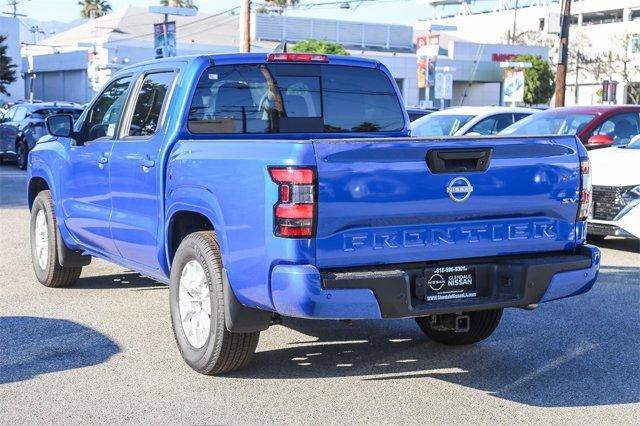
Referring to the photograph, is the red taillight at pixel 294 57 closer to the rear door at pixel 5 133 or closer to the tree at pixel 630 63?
the rear door at pixel 5 133

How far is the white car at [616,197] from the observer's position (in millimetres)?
10766

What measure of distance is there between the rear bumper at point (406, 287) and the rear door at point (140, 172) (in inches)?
68.3

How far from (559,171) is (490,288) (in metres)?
0.80

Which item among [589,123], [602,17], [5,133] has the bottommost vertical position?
[5,133]

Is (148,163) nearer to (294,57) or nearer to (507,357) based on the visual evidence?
(294,57)

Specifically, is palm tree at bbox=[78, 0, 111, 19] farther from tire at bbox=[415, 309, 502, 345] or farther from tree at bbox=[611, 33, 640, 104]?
tire at bbox=[415, 309, 502, 345]

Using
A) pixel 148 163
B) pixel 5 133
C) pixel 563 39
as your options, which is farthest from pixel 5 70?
pixel 148 163

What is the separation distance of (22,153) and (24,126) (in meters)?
0.84

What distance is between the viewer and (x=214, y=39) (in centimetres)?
6181

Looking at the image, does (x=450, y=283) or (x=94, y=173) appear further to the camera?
(x=94, y=173)

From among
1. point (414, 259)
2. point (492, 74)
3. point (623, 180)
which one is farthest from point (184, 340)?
point (492, 74)

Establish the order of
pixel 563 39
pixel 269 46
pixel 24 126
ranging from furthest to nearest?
1. pixel 269 46
2. pixel 563 39
3. pixel 24 126

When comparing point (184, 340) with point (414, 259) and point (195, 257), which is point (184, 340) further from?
point (414, 259)

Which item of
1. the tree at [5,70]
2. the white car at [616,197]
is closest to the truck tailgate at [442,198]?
the white car at [616,197]
